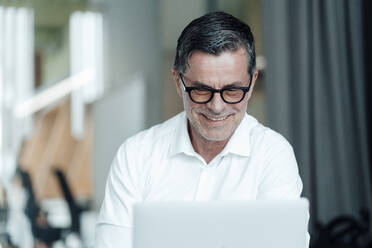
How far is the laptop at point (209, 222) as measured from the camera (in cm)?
111

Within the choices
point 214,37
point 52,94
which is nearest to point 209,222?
point 214,37

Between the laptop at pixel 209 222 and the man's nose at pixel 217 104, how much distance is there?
433 mm

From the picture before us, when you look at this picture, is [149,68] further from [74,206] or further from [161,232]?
[161,232]

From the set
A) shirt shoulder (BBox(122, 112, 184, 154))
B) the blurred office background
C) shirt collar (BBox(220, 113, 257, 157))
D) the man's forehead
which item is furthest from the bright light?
the man's forehead

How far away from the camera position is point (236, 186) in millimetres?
1612

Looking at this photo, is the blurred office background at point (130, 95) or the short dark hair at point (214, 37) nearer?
the short dark hair at point (214, 37)

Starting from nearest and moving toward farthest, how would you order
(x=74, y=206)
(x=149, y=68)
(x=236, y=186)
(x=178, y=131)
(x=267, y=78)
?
(x=236, y=186), (x=178, y=131), (x=267, y=78), (x=74, y=206), (x=149, y=68)

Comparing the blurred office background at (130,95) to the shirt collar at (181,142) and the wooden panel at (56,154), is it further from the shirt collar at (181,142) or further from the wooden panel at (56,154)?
the shirt collar at (181,142)

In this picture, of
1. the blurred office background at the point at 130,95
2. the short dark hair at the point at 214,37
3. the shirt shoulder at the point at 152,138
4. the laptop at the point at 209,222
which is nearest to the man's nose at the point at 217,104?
the short dark hair at the point at 214,37

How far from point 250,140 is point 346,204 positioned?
1715 millimetres

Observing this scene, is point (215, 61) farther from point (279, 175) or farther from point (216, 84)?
point (279, 175)

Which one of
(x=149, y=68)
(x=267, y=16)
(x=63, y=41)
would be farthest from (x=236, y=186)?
(x=63, y=41)

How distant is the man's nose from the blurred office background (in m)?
1.56

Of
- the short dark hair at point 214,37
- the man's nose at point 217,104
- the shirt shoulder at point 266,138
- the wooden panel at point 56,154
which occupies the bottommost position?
the wooden panel at point 56,154
